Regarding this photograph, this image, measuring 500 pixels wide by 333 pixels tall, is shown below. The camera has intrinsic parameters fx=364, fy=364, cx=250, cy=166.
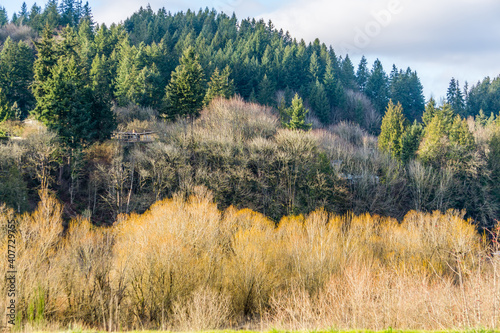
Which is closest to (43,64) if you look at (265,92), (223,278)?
(265,92)

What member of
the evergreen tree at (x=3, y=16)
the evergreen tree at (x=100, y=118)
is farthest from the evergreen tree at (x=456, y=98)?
the evergreen tree at (x=3, y=16)

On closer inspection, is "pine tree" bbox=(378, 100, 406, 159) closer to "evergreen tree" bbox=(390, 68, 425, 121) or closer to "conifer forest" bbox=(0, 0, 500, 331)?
"conifer forest" bbox=(0, 0, 500, 331)

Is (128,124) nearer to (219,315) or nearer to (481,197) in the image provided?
(219,315)

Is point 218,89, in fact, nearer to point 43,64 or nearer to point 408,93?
point 43,64

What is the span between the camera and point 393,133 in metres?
54.7

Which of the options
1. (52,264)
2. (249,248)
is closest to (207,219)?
(249,248)

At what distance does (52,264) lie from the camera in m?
19.0

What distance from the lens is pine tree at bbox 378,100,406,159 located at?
53344 mm

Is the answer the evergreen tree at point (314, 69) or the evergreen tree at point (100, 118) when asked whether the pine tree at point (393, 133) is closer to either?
the evergreen tree at point (314, 69)

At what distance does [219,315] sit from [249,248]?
5009 millimetres

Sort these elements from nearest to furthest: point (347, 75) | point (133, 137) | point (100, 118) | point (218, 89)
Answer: point (100, 118), point (133, 137), point (218, 89), point (347, 75)

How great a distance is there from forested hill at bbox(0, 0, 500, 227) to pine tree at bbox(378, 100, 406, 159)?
0.18 meters

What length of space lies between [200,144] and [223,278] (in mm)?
20877

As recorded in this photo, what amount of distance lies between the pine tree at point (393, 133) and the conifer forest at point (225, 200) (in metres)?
0.36
